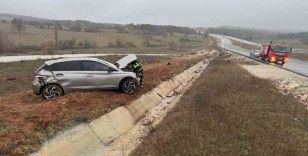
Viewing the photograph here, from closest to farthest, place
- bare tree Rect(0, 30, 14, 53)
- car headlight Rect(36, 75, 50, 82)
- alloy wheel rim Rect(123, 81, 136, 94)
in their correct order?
1. car headlight Rect(36, 75, 50, 82)
2. alloy wheel rim Rect(123, 81, 136, 94)
3. bare tree Rect(0, 30, 14, 53)

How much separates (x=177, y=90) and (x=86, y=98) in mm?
13197

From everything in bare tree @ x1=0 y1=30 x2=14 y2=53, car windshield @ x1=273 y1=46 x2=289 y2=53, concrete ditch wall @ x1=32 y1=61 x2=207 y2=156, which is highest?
car windshield @ x1=273 y1=46 x2=289 y2=53

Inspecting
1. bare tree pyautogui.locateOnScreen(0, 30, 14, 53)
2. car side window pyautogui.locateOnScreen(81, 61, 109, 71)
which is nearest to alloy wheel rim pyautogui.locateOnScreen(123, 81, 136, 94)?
car side window pyautogui.locateOnScreen(81, 61, 109, 71)

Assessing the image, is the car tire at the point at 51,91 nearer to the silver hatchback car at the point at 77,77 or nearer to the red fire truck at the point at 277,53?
the silver hatchback car at the point at 77,77

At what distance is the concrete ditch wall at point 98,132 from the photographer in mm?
15555

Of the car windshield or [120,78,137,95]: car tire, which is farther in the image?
the car windshield

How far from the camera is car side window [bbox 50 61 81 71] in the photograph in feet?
69.8

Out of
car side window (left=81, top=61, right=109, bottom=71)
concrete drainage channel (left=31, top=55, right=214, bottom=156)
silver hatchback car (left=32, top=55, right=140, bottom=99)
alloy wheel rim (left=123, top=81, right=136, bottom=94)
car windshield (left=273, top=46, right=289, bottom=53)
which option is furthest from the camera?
car windshield (left=273, top=46, right=289, bottom=53)

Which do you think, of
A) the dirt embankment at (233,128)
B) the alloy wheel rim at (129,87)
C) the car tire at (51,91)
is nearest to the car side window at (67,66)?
the car tire at (51,91)

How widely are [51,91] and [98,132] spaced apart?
4.21 metres

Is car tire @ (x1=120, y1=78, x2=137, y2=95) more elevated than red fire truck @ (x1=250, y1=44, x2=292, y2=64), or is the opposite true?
car tire @ (x1=120, y1=78, x2=137, y2=95)

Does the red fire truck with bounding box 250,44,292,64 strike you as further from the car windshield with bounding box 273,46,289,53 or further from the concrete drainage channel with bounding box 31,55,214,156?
the concrete drainage channel with bounding box 31,55,214,156

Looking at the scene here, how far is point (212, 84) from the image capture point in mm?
30469

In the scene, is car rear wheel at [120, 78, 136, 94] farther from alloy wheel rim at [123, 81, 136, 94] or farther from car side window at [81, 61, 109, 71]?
car side window at [81, 61, 109, 71]
